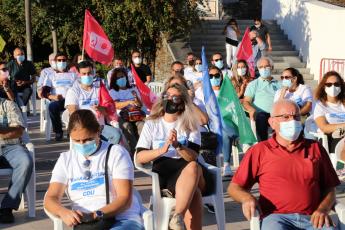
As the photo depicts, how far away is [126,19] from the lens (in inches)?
855

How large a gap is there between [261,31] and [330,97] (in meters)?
11.3

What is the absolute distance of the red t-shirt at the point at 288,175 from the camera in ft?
18.4

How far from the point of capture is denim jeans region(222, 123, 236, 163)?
34.4 feet

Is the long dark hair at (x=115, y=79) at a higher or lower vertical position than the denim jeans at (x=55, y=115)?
higher

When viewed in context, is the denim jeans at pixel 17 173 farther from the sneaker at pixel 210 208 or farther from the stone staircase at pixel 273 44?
the stone staircase at pixel 273 44

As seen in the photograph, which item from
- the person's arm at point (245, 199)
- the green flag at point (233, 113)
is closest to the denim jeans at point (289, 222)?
the person's arm at point (245, 199)

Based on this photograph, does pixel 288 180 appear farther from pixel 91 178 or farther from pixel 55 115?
pixel 55 115

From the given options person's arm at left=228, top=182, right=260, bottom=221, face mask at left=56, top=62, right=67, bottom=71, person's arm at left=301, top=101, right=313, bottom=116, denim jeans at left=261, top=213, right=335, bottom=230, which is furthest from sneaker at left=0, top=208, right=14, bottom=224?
face mask at left=56, top=62, right=67, bottom=71

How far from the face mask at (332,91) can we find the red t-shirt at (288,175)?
13.2ft

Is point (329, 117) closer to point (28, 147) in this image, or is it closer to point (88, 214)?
point (28, 147)

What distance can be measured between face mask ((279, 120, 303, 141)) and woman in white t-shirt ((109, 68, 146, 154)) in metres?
5.48

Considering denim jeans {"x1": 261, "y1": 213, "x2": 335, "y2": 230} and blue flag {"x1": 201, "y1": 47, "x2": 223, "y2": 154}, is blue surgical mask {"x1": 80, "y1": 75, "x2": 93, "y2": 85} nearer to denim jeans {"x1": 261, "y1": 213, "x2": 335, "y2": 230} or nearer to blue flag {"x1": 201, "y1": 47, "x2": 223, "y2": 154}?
blue flag {"x1": 201, "y1": 47, "x2": 223, "y2": 154}

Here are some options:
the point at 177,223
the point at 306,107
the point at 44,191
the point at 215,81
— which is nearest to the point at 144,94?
the point at 215,81

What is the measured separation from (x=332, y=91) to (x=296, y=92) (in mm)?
1484
